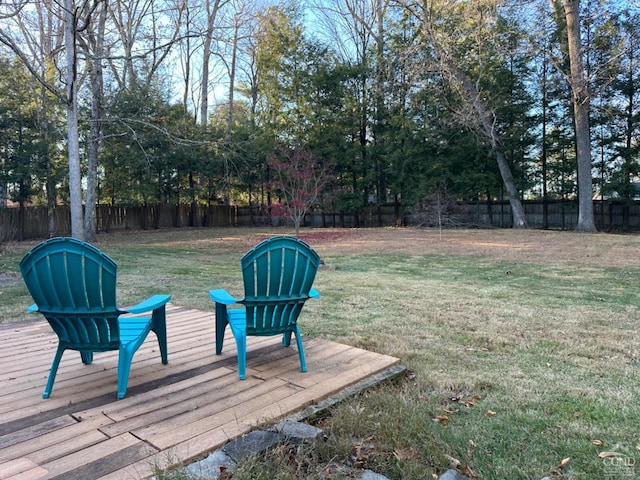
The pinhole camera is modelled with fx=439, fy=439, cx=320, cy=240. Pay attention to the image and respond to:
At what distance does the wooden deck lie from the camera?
174 centimetres

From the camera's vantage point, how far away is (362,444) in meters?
1.96

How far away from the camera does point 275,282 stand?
8.51 feet

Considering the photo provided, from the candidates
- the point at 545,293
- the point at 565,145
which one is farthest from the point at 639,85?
the point at 545,293

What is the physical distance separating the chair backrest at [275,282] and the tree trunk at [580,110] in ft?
50.7

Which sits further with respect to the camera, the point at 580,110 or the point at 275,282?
the point at 580,110

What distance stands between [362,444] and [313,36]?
931 inches

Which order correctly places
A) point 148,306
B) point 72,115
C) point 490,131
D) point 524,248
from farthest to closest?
point 490,131 → point 524,248 → point 72,115 → point 148,306

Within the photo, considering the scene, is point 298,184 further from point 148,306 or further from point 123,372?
point 123,372

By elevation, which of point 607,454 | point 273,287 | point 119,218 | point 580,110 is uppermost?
point 580,110

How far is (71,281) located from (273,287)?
41.5 inches

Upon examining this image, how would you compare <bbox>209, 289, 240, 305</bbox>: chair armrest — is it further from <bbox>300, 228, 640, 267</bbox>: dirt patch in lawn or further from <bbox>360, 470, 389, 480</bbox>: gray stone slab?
<bbox>300, 228, 640, 267</bbox>: dirt patch in lawn

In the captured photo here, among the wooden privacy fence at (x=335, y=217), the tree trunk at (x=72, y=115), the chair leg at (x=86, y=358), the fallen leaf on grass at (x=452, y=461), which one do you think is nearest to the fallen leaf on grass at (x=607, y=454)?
the fallen leaf on grass at (x=452, y=461)

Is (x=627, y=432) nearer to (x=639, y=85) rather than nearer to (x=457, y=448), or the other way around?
(x=457, y=448)

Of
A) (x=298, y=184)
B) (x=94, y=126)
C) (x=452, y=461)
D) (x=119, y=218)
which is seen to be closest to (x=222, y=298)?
(x=452, y=461)
